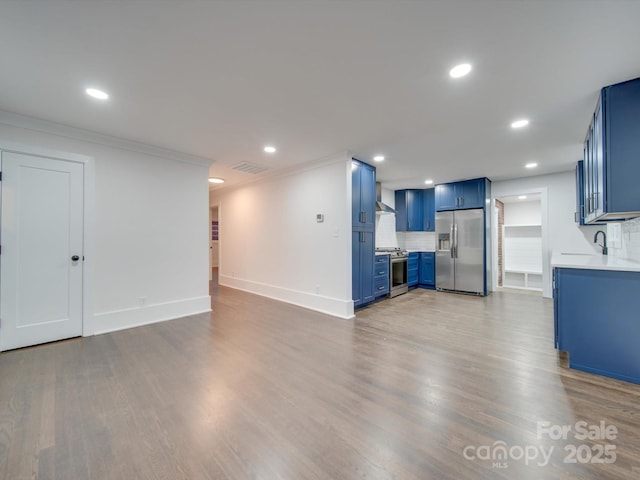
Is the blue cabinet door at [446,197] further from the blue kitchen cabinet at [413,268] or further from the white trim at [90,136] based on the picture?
the white trim at [90,136]

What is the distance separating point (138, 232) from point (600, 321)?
5374mm

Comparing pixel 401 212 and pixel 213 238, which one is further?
pixel 213 238

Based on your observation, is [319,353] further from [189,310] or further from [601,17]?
[601,17]

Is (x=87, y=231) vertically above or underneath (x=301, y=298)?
above

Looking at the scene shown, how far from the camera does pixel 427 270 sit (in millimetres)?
6496

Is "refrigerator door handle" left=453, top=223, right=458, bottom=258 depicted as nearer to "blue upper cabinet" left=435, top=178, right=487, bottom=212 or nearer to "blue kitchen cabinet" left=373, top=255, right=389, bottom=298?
"blue upper cabinet" left=435, top=178, right=487, bottom=212

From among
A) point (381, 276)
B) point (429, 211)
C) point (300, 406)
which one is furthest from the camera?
point (429, 211)

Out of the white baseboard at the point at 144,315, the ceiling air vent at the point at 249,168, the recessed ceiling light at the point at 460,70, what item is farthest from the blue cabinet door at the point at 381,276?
the recessed ceiling light at the point at 460,70

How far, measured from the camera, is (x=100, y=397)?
2.03m

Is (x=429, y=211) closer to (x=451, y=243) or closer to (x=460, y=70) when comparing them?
(x=451, y=243)

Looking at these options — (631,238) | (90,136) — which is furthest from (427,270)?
(90,136)

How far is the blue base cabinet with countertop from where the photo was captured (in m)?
2.20

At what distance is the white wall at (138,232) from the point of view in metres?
3.36

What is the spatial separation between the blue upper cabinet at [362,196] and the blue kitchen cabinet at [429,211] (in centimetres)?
269
